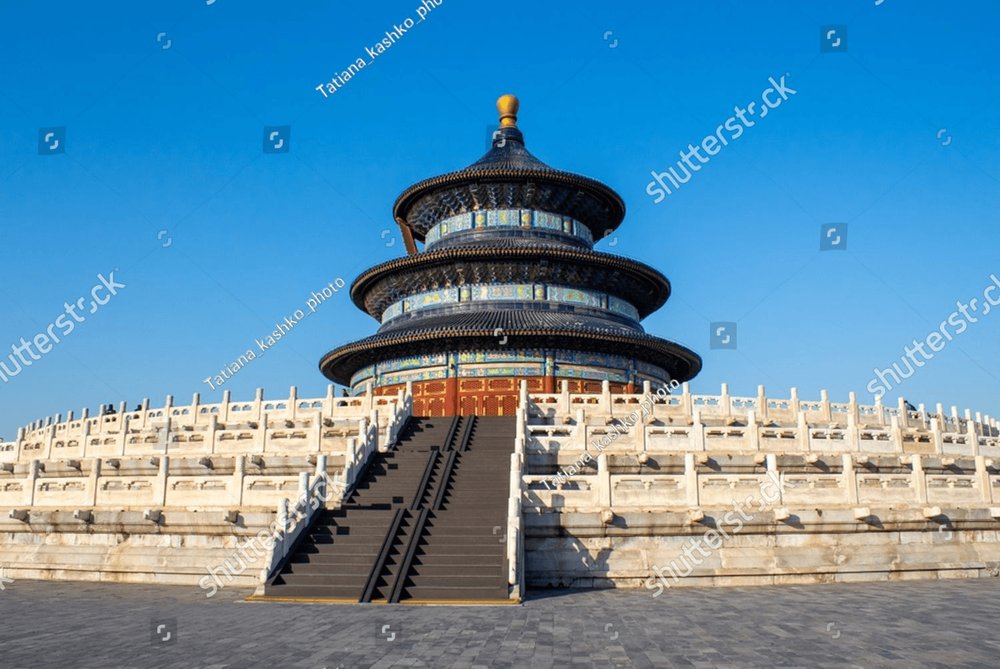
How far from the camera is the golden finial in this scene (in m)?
49.9

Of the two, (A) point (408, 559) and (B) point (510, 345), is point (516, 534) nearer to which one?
(A) point (408, 559)

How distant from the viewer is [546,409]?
24.5m

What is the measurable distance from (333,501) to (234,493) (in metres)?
2.22

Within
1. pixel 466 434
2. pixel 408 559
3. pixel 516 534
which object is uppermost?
pixel 466 434

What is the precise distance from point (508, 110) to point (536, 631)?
144ft

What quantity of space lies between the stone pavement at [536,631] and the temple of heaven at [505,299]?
69.4ft

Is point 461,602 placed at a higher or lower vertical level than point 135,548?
lower

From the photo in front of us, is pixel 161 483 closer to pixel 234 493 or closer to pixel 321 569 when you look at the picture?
pixel 234 493

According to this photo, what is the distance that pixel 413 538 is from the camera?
15.1 m

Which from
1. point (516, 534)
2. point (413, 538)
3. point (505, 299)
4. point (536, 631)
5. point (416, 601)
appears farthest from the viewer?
point (505, 299)

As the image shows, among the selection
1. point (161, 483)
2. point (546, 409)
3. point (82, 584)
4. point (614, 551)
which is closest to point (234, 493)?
point (161, 483)

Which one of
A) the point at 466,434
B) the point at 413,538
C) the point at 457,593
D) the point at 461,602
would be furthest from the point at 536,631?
the point at 466,434

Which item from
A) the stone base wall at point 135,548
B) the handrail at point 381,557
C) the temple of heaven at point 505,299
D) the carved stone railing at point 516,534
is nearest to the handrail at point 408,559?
the handrail at point 381,557

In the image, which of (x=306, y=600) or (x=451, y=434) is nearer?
(x=306, y=600)
